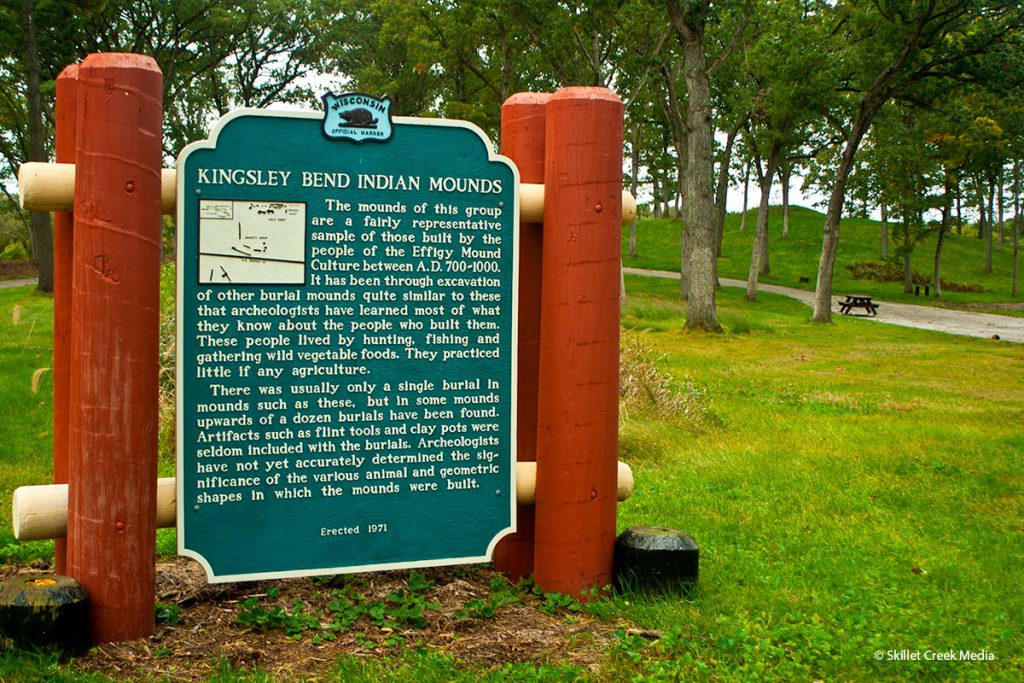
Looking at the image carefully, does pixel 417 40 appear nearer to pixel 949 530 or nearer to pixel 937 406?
pixel 937 406

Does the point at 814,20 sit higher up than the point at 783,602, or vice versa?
the point at 814,20

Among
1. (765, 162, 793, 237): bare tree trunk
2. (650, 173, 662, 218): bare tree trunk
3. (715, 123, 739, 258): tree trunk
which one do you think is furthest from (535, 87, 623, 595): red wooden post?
(650, 173, 662, 218): bare tree trunk

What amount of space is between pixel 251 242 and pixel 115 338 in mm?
612

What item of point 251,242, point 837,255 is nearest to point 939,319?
point 837,255

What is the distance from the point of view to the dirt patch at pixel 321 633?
366cm

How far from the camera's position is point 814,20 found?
27375mm

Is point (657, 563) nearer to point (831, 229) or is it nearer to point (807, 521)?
point (807, 521)

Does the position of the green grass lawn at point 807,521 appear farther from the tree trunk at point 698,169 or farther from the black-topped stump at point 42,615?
the tree trunk at point 698,169

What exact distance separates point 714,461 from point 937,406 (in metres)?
5.00

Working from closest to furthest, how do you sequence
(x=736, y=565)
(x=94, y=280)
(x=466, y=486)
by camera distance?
(x=94, y=280), (x=466, y=486), (x=736, y=565)

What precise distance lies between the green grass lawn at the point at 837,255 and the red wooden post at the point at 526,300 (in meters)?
40.0

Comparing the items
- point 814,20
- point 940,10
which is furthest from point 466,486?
point 814,20

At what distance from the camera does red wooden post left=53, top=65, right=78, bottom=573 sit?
386 centimetres

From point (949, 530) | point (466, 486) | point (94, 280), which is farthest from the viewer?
point (949, 530)
